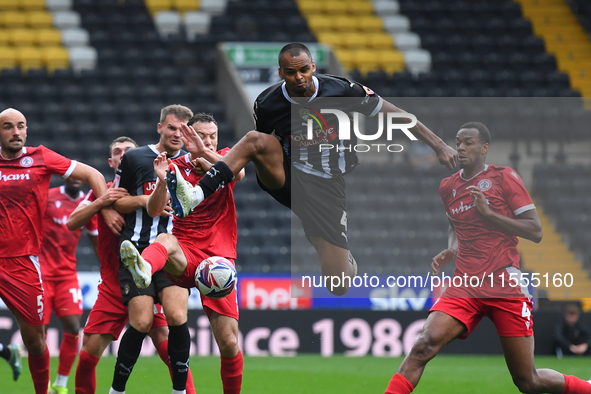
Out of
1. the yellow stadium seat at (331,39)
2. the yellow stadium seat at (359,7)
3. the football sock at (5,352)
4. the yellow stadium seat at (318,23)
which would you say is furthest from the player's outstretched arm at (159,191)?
the yellow stadium seat at (359,7)

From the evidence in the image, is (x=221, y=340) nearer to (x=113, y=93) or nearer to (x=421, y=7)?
(x=113, y=93)

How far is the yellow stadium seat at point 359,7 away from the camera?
19438 mm

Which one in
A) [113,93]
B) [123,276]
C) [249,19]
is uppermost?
[249,19]

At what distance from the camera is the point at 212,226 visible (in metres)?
5.66

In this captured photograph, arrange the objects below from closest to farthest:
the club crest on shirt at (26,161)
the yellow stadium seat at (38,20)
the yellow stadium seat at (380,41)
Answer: the club crest on shirt at (26,161) → the yellow stadium seat at (38,20) → the yellow stadium seat at (380,41)

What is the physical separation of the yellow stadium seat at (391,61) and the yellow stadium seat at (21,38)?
777 centimetres

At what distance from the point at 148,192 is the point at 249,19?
498 inches

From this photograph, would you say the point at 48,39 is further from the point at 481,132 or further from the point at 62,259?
the point at 481,132

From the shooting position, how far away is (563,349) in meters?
11.3

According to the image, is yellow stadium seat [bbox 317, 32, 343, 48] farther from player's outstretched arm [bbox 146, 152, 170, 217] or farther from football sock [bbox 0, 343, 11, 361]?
player's outstretched arm [bbox 146, 152, 170, 217]

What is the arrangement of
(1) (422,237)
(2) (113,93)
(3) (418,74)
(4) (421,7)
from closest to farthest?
1. (1) (422,237)
2. (2) (113,93)
3. (3) (418,74)
4. (4) (421,7)

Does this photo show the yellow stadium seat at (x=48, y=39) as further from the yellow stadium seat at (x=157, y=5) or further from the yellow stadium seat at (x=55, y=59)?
the yellow stadium seat at (x=157, y=5)

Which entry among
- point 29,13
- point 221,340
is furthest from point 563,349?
point 29,13

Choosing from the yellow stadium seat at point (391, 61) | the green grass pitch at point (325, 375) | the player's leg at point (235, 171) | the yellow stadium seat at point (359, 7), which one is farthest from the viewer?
the yellow stadium seat at point (359, 7)
